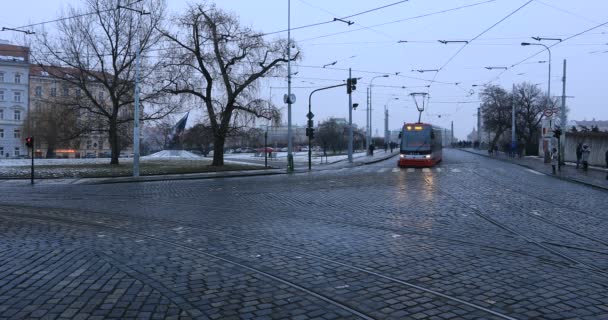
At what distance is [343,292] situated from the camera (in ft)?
19.2

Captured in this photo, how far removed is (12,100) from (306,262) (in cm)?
9850

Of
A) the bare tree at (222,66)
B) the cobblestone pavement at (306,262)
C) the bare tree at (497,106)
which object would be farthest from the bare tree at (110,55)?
the bare tree at (497,106)

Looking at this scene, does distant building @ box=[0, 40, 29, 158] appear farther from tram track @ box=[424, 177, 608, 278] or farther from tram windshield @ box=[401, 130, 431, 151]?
tram track @ box=[424, 177, 608, 278]

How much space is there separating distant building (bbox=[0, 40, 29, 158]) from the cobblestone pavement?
3372 inches

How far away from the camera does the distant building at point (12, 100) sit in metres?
88.0

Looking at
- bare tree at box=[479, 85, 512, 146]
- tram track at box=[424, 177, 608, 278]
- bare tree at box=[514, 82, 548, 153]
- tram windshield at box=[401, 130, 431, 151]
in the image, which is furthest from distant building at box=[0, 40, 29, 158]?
tram track at box=[424, 177, 608, 278]

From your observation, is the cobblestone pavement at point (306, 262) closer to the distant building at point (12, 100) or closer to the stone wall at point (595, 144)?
the stone wall at point (595, 144)

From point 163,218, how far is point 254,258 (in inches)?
207

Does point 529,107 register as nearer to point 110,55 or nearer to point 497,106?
point 497,106

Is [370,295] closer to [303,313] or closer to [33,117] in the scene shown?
[303,313]

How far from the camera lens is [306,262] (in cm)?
739

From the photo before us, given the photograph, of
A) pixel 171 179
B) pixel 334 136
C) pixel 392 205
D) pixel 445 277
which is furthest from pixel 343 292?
pixel 334 136

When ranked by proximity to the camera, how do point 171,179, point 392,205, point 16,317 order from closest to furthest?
point 16,317
point 392,205
point 171,179

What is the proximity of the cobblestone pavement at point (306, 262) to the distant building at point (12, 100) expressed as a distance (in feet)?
281
